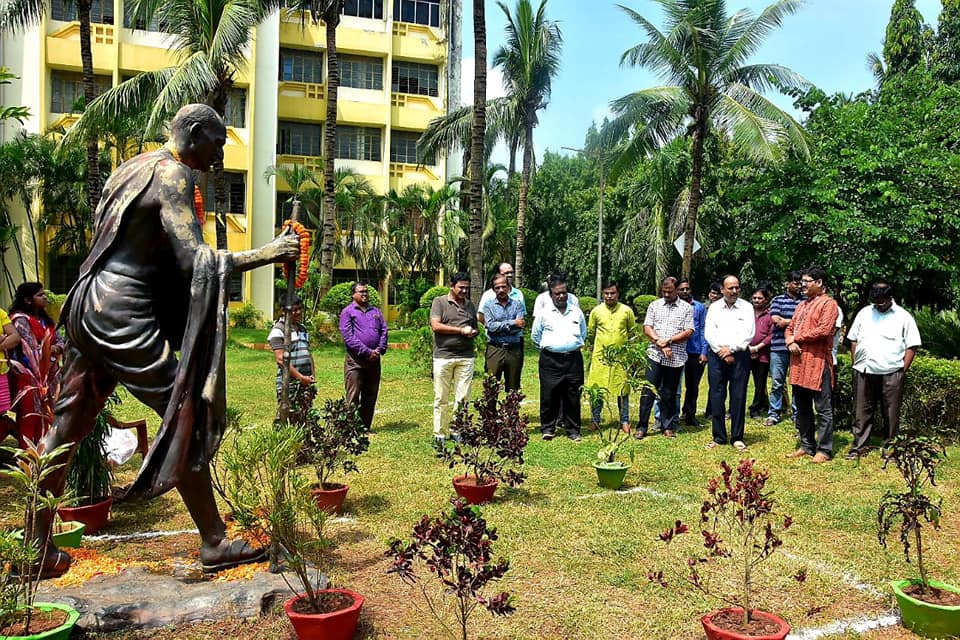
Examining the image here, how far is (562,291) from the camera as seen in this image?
28.6 ft

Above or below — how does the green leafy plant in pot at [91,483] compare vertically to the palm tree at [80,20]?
below

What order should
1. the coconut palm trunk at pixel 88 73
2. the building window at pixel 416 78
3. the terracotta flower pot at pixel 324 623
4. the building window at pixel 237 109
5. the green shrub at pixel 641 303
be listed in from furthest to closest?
the building window at pixel 416 78 < the building window at pixel 237 109 < the green shrub at pixel 641 303 < the coconut palm trunk at pixel 88 73 < the terracotta flower pot at pixel 324 623

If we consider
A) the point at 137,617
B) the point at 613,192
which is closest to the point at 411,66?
the point at 613,192

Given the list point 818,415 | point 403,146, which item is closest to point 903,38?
point 403,146

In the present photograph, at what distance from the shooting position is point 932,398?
334 inches

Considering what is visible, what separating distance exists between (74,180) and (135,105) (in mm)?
8742

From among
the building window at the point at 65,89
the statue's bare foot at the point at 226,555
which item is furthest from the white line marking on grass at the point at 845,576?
the building window at the point at 65,89

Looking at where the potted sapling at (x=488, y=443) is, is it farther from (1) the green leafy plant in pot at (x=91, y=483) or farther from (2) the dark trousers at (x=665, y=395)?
(2) the dark trousers at (x=665, y=395)

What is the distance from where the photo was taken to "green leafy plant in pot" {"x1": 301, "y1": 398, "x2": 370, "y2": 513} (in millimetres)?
5672

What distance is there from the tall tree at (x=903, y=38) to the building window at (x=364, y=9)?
18760mm

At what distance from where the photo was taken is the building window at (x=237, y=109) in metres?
27.1

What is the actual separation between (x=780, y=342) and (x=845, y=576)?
5.60 meters

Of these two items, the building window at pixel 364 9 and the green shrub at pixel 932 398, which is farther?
the building window at pixel 364 9

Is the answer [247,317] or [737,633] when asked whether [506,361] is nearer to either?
[737,633]
